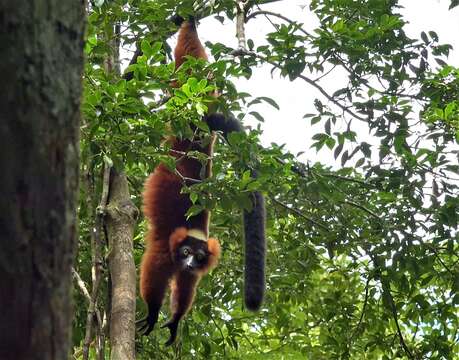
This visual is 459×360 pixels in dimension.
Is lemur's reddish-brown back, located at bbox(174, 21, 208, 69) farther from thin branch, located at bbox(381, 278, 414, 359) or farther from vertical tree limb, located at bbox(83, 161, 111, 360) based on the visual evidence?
thin branch, located at bbox(381, 278, 414, 359)

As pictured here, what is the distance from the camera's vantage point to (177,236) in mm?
7648

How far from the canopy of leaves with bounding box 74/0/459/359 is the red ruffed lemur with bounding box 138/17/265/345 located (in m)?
0.22

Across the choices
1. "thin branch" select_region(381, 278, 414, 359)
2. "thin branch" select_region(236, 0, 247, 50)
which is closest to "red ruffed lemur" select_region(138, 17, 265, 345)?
"thin branch" select_region(236, 0, 247, 50)

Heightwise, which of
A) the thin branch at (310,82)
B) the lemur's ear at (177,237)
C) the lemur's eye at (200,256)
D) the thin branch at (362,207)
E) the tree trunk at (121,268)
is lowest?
the tree trunk at (121,268)

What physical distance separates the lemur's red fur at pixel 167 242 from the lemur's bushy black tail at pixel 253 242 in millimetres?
452

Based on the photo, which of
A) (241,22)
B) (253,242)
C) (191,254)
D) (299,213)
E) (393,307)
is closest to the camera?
(253,242)

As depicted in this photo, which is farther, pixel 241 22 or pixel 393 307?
pixel 393 307

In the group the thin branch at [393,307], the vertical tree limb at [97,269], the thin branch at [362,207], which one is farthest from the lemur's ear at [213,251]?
the vertical tree limb at [97,269]

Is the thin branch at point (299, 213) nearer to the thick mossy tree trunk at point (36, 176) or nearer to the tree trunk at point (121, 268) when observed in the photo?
the tree trunk at point (121, 268)

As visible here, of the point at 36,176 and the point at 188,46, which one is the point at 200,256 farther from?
the point at 36,176

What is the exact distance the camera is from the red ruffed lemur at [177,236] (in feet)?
22.9

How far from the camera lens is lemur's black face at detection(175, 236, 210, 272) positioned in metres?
7.59

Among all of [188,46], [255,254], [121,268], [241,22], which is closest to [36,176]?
[121,268]

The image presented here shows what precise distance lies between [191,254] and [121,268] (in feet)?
7.67
